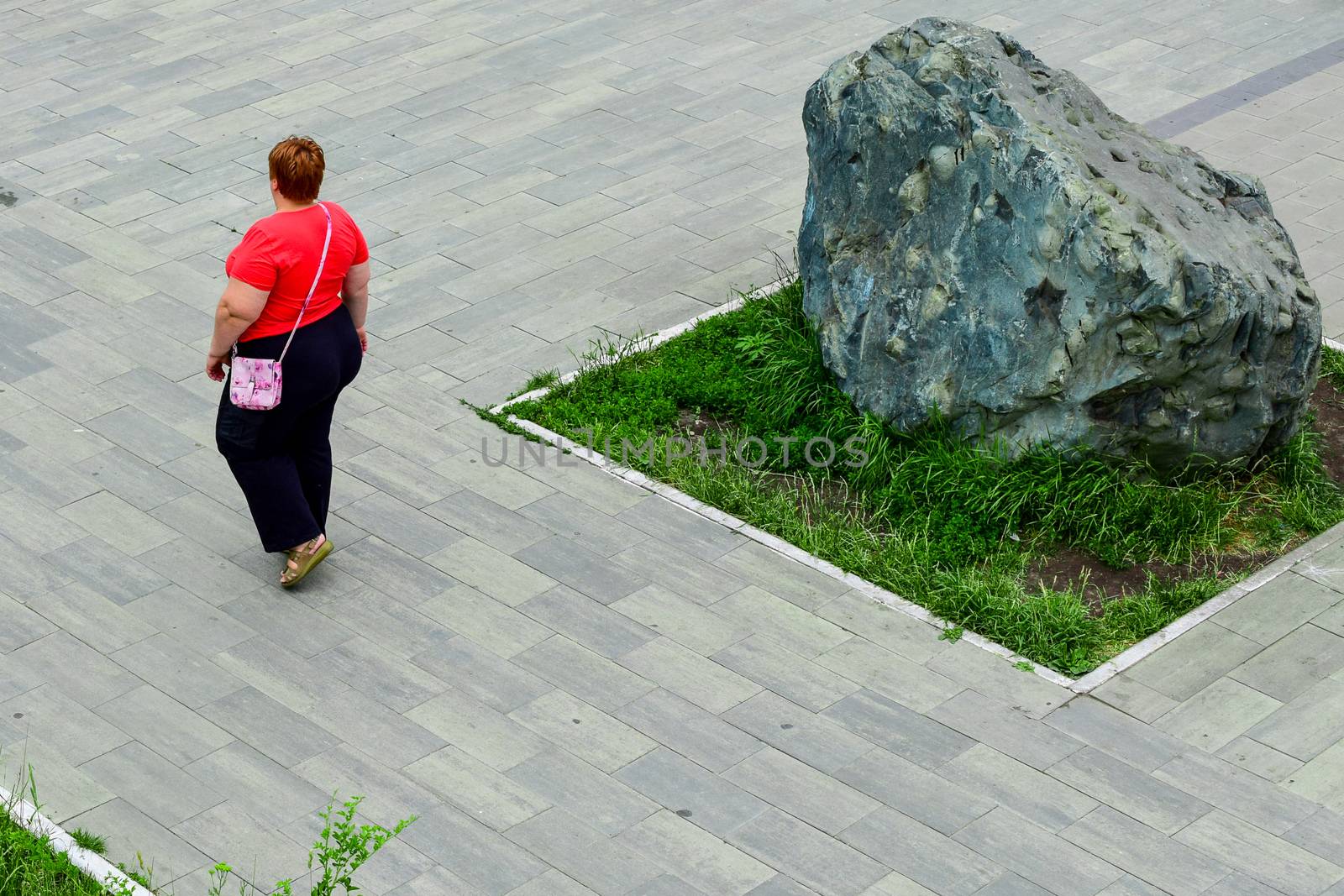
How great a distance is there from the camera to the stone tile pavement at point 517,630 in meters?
6.53

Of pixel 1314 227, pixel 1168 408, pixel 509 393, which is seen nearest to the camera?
pixel 1168 408

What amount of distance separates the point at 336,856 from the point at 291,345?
8.73ft

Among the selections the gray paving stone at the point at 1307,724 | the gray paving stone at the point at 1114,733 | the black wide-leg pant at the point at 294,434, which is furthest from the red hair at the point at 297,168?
the gray paving stone at the point at 1307,724

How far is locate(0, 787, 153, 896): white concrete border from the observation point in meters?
6.16

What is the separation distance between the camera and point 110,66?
1330cm

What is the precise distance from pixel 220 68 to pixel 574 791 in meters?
8.23

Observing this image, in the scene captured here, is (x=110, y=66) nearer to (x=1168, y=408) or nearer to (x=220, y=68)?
(x=220, y=68)

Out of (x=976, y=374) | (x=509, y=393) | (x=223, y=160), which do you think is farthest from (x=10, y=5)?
(x=976, y=374)

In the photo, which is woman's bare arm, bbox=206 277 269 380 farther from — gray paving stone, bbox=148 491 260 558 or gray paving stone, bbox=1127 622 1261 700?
gray paving stone, bbox=1127 622 1261 700

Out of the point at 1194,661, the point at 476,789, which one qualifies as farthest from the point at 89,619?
the point at 1194,661

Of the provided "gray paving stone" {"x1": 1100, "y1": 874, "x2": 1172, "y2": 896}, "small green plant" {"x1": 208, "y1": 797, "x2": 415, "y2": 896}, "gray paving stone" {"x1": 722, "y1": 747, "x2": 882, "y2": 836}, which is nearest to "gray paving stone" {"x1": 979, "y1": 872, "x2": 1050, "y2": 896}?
"gray paving stone" {"x1": 1100, "y1": 874, "x2": 1172, "y2": 896}

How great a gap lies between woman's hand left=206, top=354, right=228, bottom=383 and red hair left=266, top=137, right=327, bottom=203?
0.71 m

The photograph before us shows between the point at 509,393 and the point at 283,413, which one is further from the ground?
the point at 283,413

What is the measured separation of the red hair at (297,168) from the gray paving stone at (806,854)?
304cm
